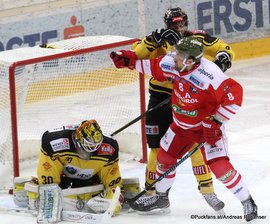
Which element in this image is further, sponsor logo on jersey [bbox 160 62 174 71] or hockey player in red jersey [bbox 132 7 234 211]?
hockey player in red jersey [bbox 132 7 234 211]

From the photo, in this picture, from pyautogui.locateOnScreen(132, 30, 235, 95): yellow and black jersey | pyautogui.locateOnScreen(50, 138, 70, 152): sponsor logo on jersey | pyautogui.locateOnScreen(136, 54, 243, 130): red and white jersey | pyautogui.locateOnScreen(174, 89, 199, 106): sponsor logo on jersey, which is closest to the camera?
pyautogui.locateOnScreen(136, 54, 243, 130): red and white jersey

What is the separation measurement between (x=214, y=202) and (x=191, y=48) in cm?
85

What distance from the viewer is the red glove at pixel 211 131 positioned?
520cm

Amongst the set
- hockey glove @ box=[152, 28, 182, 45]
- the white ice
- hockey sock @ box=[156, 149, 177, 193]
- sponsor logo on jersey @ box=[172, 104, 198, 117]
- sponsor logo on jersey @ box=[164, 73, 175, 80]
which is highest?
hockey glove @ box=[152, 28, 182, 45]

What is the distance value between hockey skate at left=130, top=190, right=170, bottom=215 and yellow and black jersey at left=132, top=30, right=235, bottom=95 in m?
0.57

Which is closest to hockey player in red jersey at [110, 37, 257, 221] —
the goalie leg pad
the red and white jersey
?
the red and white jersey

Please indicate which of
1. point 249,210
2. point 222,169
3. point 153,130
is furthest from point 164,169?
point 249,210

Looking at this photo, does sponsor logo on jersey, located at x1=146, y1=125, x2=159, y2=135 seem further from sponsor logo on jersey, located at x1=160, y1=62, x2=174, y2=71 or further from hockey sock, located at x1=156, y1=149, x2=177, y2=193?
sponsor logo on jersey, located at x1=160, y1=62, x2=174, y2=71

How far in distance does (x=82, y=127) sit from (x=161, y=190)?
549 millimetres

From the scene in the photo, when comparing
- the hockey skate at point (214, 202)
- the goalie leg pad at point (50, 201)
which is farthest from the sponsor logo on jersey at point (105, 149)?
the hockey skate at point (214, 202)

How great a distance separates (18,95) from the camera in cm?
597

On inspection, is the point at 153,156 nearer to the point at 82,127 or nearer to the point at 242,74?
the point at 82,127

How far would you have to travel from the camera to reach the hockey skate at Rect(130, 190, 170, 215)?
18.4 ft

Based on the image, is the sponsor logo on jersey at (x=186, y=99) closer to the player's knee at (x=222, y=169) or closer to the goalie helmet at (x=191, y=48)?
the goalie helmet at (x=191, y=48)
